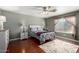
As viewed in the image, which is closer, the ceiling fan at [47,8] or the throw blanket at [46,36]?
the ceiling fan at [47,8]

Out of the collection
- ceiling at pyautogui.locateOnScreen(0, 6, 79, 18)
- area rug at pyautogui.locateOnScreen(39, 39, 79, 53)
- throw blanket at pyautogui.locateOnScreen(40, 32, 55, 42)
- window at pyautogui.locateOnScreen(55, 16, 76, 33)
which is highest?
ceiling at pyautogui.locateOnScreen(0, 6, 79, 18)

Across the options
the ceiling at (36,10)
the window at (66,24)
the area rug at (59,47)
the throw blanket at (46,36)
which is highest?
the ceiling at (36,10)

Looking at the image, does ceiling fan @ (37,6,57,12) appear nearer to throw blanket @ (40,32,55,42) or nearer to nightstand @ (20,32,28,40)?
throw blanket @ (40,32,55,42)

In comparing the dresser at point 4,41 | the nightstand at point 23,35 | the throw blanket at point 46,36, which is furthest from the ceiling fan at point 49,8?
the dresser at point 4,41

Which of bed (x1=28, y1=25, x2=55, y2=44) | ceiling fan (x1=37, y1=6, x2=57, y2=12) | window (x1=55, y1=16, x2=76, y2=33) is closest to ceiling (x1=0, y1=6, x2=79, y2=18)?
ceiling fan (x1=37, y1=6, x2=57, y2=12)

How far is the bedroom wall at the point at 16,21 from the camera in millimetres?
1559

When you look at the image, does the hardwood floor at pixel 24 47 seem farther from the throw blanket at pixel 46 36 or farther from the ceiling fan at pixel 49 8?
the ceiling fan at pixel 49 8

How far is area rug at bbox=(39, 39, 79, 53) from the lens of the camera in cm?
Result: 159

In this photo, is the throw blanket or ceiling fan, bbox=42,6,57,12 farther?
the throw blanket

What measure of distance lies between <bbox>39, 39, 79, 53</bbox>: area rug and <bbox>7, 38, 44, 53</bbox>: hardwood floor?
126mm

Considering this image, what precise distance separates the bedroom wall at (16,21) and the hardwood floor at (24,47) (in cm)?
17

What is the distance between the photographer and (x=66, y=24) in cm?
163
